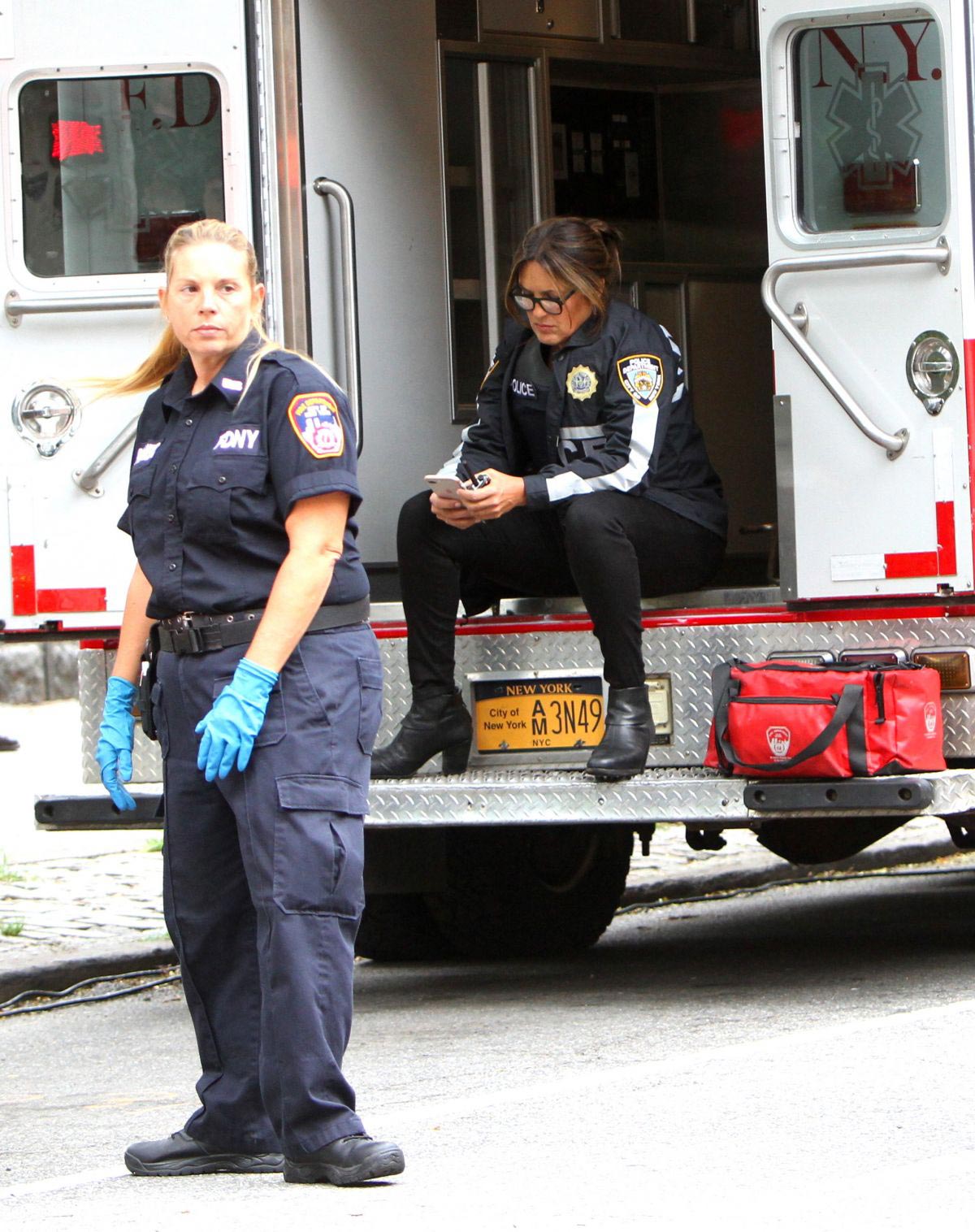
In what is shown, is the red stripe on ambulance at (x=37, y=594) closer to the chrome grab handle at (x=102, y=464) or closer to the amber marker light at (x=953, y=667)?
the chrome grab handle at (x=102, y=464)

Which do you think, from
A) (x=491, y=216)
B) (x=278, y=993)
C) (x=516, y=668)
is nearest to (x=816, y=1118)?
(x=278, y=993)

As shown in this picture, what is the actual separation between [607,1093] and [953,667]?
1652mm

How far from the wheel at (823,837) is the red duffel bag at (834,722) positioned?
0.95 meters

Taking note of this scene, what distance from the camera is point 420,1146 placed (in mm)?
4664

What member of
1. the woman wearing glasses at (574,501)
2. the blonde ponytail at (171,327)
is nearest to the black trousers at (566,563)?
the woman wearing glasses at (574,501)

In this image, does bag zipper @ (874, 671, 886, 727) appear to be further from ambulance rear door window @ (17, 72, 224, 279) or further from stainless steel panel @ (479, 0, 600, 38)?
stainless steel panel @ (479, 0, 600, 38)

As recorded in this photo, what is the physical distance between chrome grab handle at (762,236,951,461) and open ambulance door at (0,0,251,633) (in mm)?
1537

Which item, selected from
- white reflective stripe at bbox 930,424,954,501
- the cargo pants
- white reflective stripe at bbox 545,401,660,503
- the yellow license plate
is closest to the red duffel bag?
white reflective stripe at bbox 930,424,954,501

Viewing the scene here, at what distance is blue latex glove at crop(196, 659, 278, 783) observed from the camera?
14.1 ft

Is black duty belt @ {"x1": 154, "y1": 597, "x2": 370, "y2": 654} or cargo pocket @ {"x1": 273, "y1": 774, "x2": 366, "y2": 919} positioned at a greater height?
black duty belt @ {"x1": 154, "y1": 597, "x2": 370, "y2": 654}

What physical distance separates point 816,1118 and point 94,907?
15.1ft

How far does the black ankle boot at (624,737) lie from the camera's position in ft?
20.4

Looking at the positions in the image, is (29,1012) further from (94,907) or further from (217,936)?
(217,936)

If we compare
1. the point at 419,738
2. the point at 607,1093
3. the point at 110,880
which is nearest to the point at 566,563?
the point at 419,738
